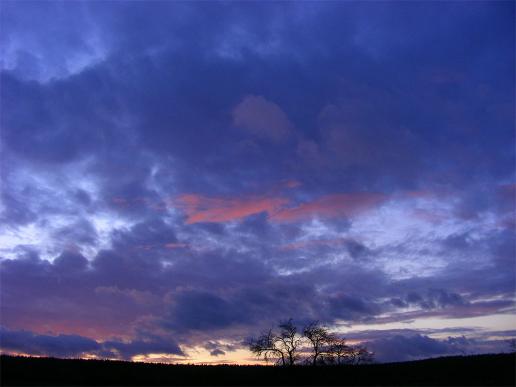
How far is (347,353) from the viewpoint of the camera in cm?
6969

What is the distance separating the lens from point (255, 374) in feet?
150

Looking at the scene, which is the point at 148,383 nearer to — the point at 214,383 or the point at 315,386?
the point at 214,383

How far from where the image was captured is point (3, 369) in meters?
37.6

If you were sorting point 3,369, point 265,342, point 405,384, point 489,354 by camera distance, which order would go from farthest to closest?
point 265,342
point 489,354
point 405,384
point 3,369

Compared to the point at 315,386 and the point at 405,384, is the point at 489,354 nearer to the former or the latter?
the point at 405,384

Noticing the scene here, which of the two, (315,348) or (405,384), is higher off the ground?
(315,348)

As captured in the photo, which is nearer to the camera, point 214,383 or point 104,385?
point 104,385

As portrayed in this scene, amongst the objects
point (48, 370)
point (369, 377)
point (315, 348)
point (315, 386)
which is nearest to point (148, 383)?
point (48, 370)

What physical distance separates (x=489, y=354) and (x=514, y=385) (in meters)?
13.9

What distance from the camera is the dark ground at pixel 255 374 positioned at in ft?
127

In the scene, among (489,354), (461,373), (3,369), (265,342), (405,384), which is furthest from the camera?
(265,342)

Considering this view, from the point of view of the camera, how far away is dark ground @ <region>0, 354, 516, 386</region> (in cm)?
3866

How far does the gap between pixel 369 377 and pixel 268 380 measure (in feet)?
32.7

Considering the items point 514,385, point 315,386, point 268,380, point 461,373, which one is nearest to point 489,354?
point 461,373
